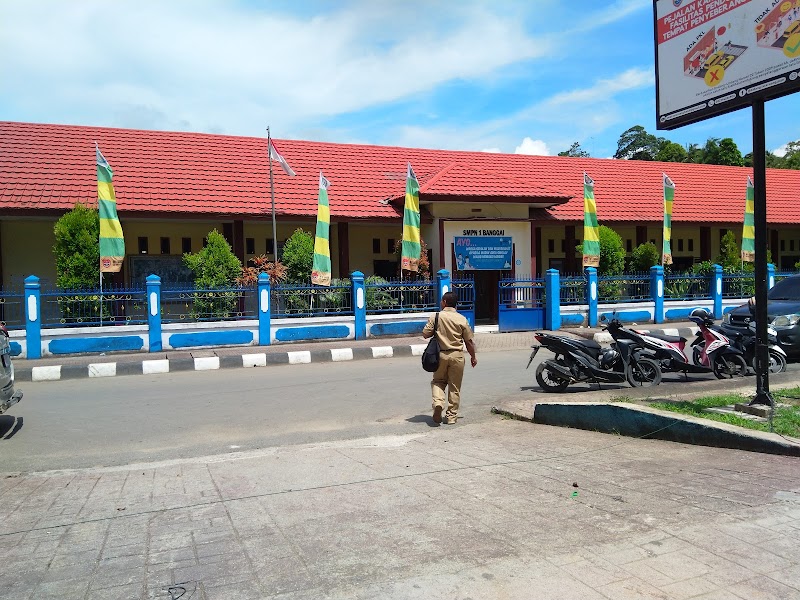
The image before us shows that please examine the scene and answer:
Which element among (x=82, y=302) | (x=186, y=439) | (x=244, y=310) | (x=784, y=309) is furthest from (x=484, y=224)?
(x=186, y=439)

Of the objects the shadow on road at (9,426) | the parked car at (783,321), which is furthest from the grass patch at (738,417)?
the shadow on road at (9,426)

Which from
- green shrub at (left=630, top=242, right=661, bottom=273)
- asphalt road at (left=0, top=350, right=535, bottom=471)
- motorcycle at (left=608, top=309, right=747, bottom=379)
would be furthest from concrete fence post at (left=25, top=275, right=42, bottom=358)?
green shrub at (left=630, top=242, right=661, bottom=273)

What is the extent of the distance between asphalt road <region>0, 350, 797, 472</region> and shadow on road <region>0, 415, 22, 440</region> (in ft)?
0.04

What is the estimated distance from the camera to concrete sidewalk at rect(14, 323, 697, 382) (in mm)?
12039

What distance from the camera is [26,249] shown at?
17.6 metres

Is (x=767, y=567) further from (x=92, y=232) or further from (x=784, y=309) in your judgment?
(x=92, y=232)

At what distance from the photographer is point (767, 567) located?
3.26 metres

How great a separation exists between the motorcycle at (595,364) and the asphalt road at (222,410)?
0.90 feet

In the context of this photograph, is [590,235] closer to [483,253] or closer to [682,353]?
[483,253]

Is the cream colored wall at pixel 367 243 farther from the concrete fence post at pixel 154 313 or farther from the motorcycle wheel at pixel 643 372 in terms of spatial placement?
the motorcycle wheel at pixel 643 372

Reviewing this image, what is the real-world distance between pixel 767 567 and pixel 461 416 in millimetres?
4835

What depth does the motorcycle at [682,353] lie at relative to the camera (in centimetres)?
907

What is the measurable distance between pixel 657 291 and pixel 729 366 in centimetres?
1007

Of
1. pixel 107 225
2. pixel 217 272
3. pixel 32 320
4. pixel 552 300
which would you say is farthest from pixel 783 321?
pixel 32 320
